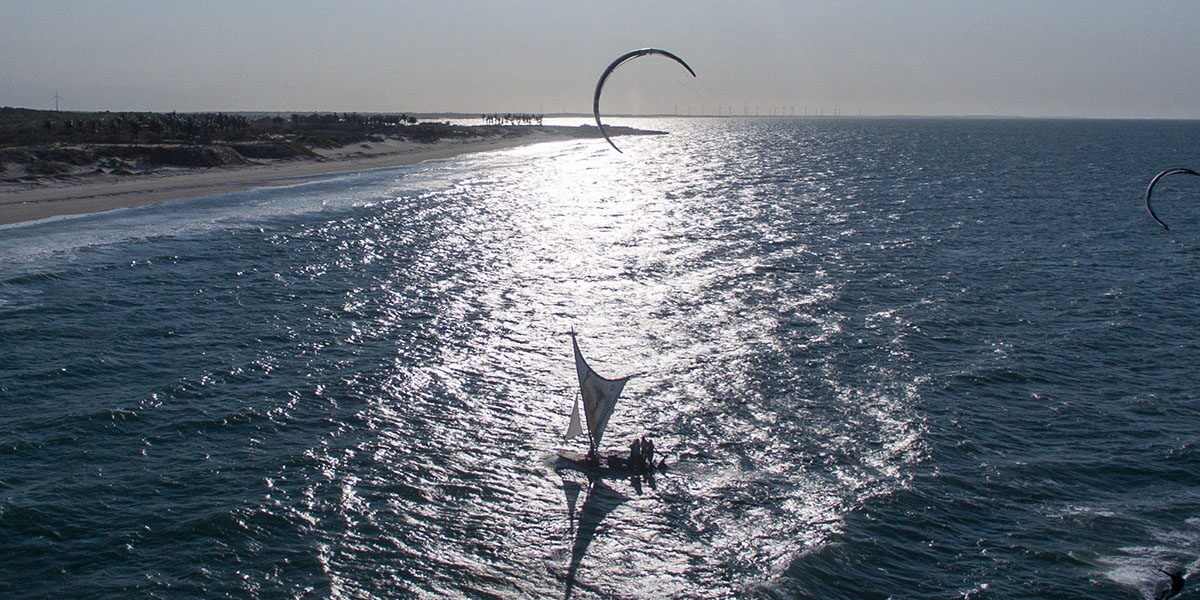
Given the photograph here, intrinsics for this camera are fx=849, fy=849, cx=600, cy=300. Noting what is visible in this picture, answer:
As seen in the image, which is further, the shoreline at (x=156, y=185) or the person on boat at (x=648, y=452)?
the shoreline at (x=156, y=185)

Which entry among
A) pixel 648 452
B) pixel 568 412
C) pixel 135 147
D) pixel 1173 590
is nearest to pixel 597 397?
pixel 648 452

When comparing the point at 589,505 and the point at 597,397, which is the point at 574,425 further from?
the point at 589,505

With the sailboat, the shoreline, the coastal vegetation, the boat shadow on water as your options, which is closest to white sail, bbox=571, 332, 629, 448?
the sailboat

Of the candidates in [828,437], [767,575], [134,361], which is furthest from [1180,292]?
[134,361]

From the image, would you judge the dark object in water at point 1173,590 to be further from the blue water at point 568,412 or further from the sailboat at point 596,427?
the sailboat at point 596,427

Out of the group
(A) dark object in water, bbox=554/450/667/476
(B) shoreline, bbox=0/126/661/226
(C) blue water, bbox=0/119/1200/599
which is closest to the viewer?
(C) blue water, bbox=0/119/1200/599

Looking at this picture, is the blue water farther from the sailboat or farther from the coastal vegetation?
the coastal vegetation

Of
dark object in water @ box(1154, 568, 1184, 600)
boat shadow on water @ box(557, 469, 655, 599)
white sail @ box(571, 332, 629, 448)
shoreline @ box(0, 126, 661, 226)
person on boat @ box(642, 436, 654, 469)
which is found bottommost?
boat shadow on water @ box(557, 469, 655, 599)

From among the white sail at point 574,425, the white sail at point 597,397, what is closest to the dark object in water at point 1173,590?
the white sail at point 597,397

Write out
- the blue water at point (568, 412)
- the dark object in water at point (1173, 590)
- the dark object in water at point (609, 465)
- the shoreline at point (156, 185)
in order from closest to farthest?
the dark object in water at point (1173, 590) → the blue water at point (568, 412) → the dark object in water at point (609, 465) → the shoreline at point (156, 185)

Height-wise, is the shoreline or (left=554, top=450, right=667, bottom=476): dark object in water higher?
the shoreline
